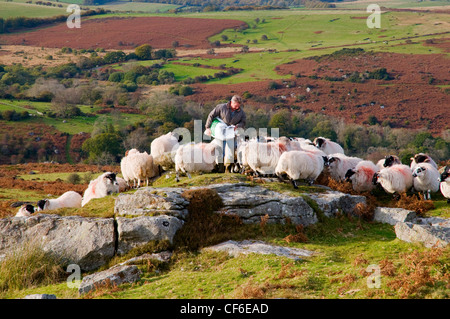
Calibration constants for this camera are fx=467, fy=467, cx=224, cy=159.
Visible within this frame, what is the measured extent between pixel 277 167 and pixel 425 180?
5189mm

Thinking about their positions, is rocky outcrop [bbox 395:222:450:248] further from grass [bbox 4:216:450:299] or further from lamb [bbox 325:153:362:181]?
lamb [bbox 325:153:362:181]

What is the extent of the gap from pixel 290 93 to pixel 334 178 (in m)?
104

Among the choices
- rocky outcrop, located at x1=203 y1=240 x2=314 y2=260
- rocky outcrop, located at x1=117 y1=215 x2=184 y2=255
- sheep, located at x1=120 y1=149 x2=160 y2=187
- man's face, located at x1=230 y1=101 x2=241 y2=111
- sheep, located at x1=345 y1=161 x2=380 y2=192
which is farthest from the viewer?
sheep, located at x1=120 y1=149 x2=160 y2=187

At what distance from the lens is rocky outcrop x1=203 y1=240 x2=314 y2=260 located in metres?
11.1

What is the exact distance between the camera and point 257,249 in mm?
11297

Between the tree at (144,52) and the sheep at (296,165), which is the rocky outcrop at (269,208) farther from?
the tree at (144,52)

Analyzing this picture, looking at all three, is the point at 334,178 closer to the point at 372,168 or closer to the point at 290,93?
the point at 372,168

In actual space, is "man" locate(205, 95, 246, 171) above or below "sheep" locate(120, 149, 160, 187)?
above

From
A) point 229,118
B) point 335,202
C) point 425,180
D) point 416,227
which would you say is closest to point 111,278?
point 335,202

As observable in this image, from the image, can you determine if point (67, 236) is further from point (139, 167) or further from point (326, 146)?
point (326, 146)

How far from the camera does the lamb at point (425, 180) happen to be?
1603 cm

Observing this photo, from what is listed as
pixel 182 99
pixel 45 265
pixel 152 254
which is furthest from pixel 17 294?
pixel 182 99

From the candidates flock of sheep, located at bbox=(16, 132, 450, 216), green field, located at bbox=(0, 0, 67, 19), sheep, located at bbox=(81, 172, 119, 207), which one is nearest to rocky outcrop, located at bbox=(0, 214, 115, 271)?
flock of sheep, located at bbox=(16, 132, 450, 216)
